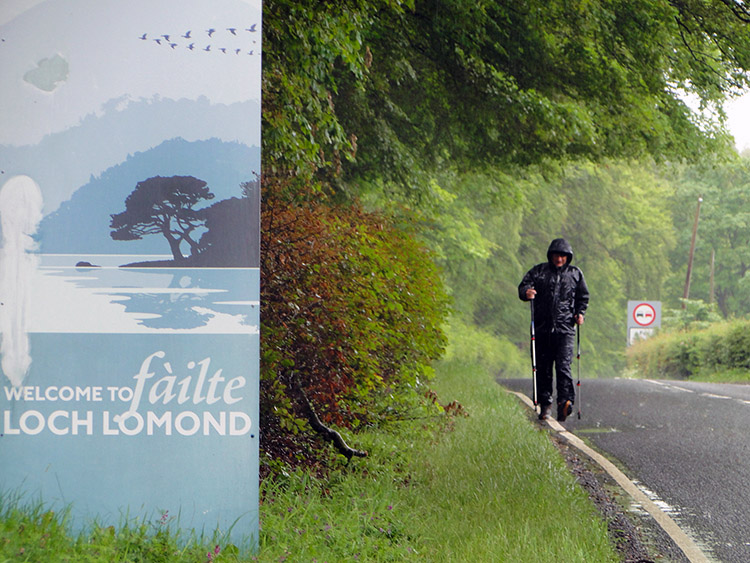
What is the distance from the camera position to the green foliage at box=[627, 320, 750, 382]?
85.7 feet

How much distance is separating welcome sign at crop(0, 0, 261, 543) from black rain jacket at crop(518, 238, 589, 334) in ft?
16.6

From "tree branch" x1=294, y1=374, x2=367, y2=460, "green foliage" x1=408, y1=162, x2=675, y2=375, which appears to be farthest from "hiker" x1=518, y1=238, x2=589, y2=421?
"green foliage" x1=408, y1=162, x2=675, y2=375

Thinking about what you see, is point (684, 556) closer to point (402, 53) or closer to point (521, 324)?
point (402, 53)

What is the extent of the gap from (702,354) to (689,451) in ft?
70.4

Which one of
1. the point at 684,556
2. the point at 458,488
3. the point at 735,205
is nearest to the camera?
the point at 684,556

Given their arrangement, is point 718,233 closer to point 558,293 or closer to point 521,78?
point 521,78

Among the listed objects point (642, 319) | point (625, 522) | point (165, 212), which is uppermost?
point (165, 212)

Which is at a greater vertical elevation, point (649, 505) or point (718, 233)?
point (718, 233)

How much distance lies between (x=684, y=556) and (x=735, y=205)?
5327cm

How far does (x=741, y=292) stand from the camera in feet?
183

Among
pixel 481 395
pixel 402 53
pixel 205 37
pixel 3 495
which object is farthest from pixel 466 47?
pixel 3 495

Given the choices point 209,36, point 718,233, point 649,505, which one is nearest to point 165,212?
point 209,36

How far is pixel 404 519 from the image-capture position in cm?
517

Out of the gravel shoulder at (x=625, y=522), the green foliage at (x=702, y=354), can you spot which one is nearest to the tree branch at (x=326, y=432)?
the gravel shoulder at (x=625, y=522)
